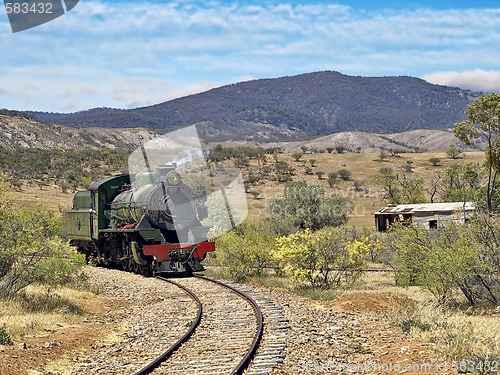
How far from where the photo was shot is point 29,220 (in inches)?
616

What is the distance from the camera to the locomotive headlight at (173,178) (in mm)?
22734

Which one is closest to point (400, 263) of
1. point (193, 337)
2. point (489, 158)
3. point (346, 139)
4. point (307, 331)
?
point (307, 331)

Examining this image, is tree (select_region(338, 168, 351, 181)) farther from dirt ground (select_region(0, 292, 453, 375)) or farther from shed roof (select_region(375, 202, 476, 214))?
dirt ground (select_region(0, 292, 453, 375))

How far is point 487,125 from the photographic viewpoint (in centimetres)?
3138

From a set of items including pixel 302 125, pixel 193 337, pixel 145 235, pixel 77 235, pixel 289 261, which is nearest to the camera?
pixel 193 337

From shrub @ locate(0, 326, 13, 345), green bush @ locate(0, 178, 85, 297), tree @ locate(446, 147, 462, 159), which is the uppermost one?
green bush @ locate(0, 178, 85, 297)

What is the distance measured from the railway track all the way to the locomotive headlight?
6873 mm

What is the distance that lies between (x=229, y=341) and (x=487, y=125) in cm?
2436

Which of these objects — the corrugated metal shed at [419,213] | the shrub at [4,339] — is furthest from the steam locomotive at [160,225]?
the corrugated metal shed at [419,213]

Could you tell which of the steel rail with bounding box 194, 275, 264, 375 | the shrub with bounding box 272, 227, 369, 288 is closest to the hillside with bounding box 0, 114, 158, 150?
the shrub with bounding box 272, 227, 369, 288

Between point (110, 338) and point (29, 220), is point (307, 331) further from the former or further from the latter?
point (29, 220)

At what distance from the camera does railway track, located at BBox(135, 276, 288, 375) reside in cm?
940

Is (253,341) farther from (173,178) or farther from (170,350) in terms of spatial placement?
(173,178)

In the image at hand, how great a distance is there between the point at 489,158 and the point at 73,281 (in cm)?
2168
